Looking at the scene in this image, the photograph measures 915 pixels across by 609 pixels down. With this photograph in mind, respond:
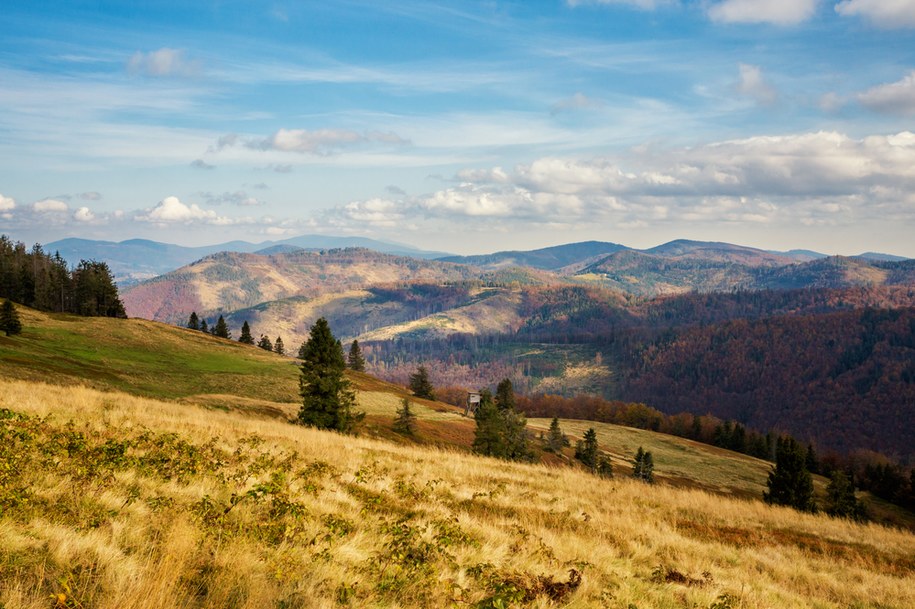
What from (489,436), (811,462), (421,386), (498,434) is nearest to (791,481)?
(498,434)

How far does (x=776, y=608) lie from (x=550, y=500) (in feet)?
21.6

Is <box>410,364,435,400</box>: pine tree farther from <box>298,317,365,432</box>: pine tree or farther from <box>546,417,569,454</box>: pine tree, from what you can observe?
<box>298,317,365,432</box>: pine tree

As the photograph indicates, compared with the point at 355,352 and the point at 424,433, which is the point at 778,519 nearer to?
the point at 424,433

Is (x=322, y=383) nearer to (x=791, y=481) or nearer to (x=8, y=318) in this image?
(x=791, y=481)

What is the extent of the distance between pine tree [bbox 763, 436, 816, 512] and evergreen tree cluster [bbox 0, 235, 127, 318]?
12325cm

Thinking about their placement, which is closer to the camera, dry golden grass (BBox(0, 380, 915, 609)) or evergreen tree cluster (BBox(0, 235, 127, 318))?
dry golden grass (BBox(0, 380, 915, 609))

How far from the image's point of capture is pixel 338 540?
6887 mm

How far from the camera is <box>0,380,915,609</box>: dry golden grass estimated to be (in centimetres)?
502

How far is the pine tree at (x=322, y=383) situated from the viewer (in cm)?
3662

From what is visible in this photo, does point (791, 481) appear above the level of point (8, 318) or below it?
below

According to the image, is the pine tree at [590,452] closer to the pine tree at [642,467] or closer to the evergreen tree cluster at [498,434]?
the pine tree at [642,467]

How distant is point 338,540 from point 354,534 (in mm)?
680

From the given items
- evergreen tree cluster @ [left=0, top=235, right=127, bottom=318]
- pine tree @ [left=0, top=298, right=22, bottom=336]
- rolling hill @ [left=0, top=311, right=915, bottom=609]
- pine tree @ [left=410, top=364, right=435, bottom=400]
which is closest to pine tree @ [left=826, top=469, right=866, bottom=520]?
rolling hill @ [left=0, top=311, right=915, bottom=609]

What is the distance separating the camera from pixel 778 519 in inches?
641
